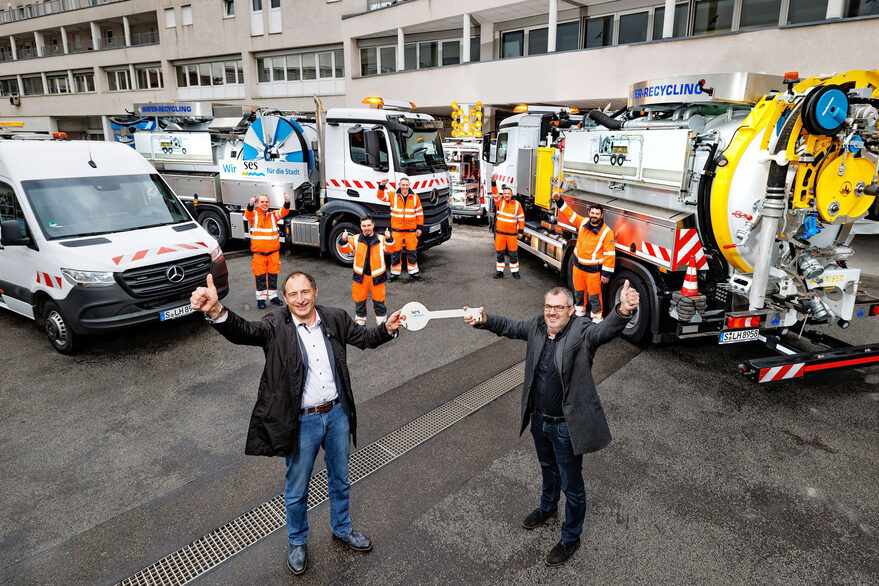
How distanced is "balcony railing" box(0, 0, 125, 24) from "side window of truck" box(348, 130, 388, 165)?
35309 mm

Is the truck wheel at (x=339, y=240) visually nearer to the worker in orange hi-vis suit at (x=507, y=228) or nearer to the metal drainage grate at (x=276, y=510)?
the worker in orange hi-vis suit at (x=507, y=228)

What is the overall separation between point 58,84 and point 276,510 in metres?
47.9

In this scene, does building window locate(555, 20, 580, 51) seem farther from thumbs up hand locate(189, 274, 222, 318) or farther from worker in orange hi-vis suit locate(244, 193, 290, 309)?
thumbs up hand locate(189, 274, 222, 318)

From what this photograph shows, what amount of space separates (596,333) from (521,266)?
339 inches

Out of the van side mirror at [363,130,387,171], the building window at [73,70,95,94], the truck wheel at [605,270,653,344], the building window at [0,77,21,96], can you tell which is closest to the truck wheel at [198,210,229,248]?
the van side mirror at [363,130,387,171]

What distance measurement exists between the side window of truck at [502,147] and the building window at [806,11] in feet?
32.9

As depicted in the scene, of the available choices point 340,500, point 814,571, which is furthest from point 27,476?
point 814,571

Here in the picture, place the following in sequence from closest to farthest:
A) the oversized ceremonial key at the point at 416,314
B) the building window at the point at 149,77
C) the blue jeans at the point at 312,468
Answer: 1. the blue jeans at the point at 312,468
2. the oversized ceremonial key at the point at 416,314
3. the building window at the point at 149,77

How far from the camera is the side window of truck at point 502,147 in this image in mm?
13258

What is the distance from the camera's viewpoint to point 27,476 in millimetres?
4176

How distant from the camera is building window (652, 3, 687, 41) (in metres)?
18.4

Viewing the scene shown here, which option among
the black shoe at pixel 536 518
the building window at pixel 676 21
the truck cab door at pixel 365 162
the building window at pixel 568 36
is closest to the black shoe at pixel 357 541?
the black shoe at pixel 536 518

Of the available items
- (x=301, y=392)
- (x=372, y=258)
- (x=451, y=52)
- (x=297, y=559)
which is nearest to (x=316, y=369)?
(x=301, y=392)

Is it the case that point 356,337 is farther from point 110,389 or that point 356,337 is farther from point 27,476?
point 110,389
